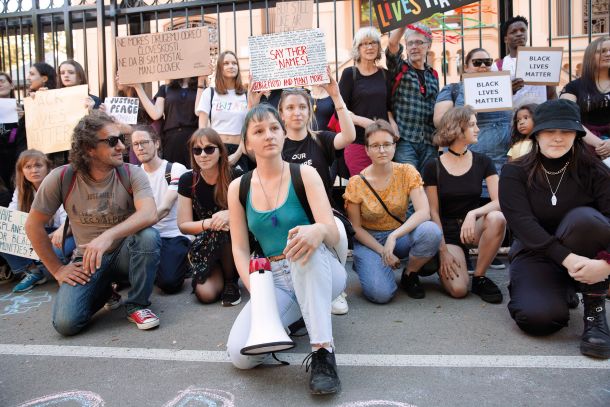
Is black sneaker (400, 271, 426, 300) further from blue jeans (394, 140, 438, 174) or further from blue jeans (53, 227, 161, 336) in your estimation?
blue jeans (53, 227, 161, 336)

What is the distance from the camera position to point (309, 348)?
3268mm

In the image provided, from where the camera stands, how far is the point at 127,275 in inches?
156

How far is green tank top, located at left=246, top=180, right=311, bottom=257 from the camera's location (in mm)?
3066

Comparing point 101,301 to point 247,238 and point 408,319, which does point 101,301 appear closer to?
point 247,238

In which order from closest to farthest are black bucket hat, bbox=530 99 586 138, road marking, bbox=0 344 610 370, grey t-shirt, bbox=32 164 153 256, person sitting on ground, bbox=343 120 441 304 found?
road marking, bbox=0 344 610 370
black bucket hat, bbox=530 99 586 138
grey t-shirt, bbox=32 164 153 256
person sitting on ground, bbox=343 120 441 304

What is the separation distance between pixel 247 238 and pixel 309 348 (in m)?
0.78

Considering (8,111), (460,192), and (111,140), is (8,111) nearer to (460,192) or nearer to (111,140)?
(111,140)

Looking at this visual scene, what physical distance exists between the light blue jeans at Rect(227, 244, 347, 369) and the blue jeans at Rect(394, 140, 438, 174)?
2.32m

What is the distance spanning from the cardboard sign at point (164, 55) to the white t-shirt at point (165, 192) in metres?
1.46

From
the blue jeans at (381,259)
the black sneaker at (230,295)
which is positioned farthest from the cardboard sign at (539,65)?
the black sneaker at (230,295)

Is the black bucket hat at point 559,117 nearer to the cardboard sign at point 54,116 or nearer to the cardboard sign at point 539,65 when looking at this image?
the cardboard sign at point 539,65

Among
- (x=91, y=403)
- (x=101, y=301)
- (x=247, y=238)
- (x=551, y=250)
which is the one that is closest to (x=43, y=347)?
(x=101, y=301)

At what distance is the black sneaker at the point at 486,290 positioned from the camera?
12.9ft

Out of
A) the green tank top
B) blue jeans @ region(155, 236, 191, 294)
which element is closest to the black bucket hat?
the green tank top
